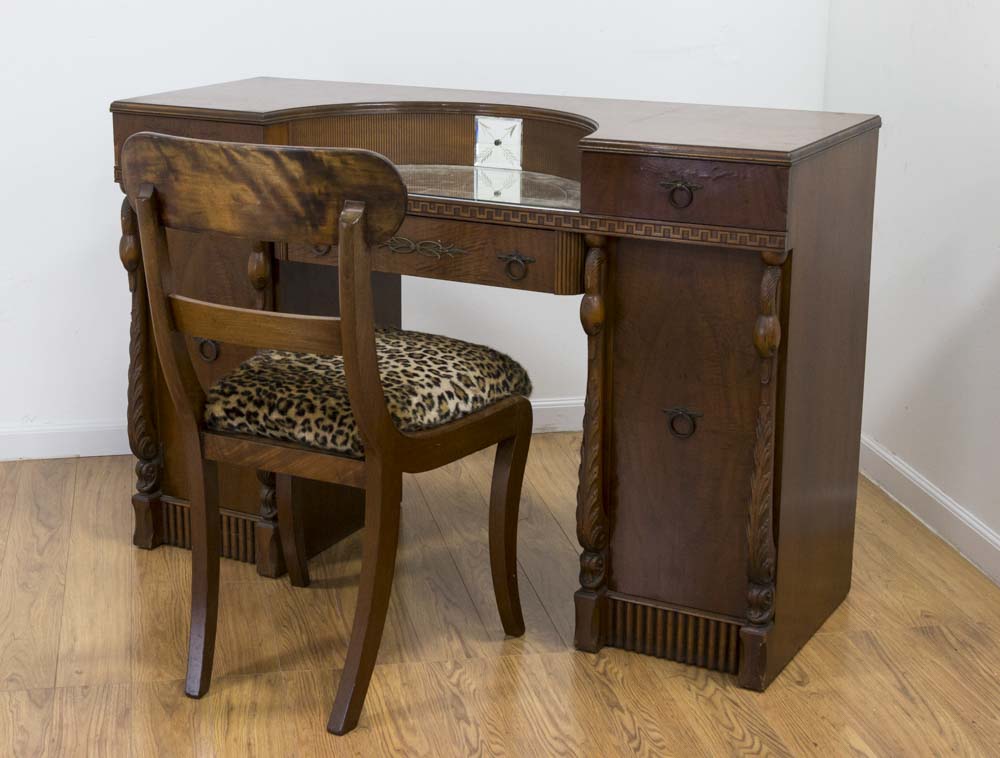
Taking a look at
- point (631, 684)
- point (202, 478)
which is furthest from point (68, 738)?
point (631, 684)

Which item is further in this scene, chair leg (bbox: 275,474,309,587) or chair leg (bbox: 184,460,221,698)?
chair leg (bbox: 275,474,309,587)

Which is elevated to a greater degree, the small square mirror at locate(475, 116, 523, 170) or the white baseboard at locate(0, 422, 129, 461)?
the small square mirror at locate(475, 116, 523, 170)

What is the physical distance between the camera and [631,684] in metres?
2.28

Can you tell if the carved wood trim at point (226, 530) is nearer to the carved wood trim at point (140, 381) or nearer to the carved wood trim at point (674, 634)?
the carved wood trim at point (140, 381)

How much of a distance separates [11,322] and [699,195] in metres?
1.92

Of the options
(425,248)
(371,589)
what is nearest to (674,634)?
(371,589)

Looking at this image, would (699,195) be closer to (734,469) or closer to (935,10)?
(734,469)

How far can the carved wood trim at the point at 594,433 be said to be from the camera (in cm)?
221

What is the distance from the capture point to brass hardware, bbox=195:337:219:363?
105 inches

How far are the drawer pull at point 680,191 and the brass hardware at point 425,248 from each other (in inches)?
15.1

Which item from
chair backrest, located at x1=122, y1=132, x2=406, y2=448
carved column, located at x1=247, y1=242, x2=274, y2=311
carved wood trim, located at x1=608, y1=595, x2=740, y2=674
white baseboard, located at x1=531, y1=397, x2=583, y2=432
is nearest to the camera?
chair backrest, located at x1=122, y1=132, x2=406, y2=448

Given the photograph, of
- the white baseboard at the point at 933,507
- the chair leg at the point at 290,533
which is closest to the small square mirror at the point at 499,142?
the chair leg at the point at 290,533

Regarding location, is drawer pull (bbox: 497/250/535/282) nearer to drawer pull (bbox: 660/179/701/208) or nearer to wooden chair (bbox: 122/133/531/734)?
wooden chair (bbox: 122/133/531/734)

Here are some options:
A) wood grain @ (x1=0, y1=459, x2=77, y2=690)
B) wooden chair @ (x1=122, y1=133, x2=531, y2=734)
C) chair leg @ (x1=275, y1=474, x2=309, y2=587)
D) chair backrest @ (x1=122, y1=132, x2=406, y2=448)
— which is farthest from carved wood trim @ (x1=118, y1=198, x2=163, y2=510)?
chair backrest @ (x1=122, y1=132, x2=406, y2=448)
